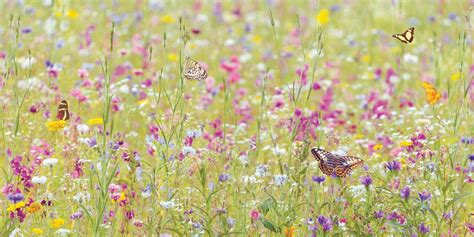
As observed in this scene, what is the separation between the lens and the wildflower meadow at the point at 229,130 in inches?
161

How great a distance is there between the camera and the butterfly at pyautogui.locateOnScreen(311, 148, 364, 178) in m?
4.08

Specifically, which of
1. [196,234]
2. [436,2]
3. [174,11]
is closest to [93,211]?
[196,234]

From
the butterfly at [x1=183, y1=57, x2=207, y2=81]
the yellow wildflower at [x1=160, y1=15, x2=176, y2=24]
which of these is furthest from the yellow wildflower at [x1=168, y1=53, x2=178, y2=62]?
the butterfly at [x1=183, y1=57, x2=207, y2=81]

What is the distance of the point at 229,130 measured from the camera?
5867 millimetres

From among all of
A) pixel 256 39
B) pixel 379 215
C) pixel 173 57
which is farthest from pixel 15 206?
pixel 256 39

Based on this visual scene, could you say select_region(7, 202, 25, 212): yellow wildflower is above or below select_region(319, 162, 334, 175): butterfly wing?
below

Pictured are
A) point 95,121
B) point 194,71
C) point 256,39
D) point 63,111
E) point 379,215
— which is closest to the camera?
point 379,215

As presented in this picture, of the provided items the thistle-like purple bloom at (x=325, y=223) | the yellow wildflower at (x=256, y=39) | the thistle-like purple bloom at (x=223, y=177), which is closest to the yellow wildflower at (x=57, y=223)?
the thistle-like purple bloom at (x=223, y=177)

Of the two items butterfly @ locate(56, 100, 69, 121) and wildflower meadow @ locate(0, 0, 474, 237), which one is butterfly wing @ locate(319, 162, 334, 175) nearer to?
wildflower meadow @ locate(0, 0, 474, 237)

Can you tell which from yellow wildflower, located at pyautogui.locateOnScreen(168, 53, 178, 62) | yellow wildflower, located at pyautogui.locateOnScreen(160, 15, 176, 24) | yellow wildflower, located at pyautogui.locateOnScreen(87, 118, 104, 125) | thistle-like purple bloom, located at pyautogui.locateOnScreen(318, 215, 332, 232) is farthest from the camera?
yellow wildflower, located at pyautogui.locateOnScreen(160, 15, 176, 24)

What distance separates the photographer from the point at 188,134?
4801 millimetres

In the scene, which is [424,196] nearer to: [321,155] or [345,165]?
[345,165]

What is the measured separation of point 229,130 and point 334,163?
1.85m

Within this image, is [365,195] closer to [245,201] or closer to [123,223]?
[245,201]
